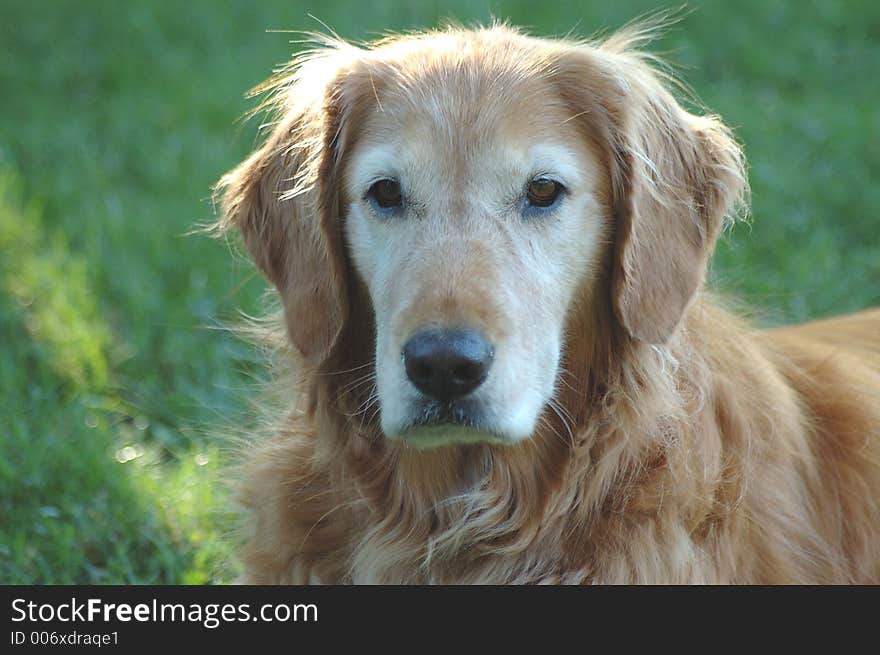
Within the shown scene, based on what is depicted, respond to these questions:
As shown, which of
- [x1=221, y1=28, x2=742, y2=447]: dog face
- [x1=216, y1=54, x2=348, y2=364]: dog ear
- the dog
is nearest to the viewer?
[x1=221, y1=28, x2=742, y2=447]: dog face

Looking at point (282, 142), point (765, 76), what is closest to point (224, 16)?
point (765, 76)

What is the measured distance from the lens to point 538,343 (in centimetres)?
319

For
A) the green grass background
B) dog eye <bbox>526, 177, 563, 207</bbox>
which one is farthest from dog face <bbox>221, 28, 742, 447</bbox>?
the green grass background

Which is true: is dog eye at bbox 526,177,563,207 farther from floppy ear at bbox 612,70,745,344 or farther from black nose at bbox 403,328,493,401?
black nose at bbox 403,328,493,401

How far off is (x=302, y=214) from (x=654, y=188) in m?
1.11

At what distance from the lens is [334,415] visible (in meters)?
3.61

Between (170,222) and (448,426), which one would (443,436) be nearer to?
(448,426)

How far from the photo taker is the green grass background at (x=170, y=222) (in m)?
4.64

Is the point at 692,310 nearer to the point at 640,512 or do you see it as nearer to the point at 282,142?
the point at 640,512

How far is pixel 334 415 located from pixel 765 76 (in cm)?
611

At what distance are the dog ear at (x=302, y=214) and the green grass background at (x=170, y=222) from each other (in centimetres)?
50

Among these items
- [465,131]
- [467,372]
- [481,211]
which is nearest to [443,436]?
[467,372]

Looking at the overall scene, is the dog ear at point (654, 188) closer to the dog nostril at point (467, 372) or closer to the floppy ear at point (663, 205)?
the floppy ear at point (663, 205)

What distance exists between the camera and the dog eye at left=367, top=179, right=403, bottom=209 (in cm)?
338
